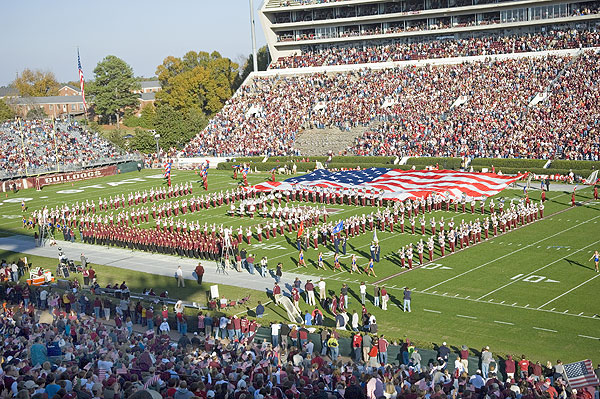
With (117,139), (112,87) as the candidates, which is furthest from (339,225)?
(112,87)

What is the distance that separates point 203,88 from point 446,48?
33349 millimetres

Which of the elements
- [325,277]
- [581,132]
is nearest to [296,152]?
[581,132]

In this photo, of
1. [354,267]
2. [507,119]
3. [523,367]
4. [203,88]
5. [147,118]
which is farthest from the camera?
[203,88]

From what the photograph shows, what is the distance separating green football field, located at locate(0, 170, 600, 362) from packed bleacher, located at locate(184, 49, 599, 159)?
12430 millimetres

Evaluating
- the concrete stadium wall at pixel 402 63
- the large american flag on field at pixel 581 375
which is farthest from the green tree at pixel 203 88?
the large american flag on field at pixel 581 375

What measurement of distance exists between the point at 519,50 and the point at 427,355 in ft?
160

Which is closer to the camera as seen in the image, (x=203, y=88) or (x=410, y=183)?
(x=410, y=183)

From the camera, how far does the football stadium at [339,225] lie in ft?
46.7

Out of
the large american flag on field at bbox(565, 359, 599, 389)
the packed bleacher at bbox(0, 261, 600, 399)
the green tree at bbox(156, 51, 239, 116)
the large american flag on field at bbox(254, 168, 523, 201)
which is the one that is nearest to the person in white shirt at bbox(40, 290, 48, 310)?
Result: the packed bleacher at bbox(0, 261, 600, 399)

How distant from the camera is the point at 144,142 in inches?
2820

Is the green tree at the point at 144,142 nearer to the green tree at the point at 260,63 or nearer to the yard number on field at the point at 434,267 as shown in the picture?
the green tree at the point at 260,63

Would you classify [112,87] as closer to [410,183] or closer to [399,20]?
[399,20]

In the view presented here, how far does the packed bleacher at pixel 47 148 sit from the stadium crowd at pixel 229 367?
36891mm

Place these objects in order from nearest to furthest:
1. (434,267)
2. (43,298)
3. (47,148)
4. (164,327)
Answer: (164,327)
(43,298)
(434,267)
(47,148)
